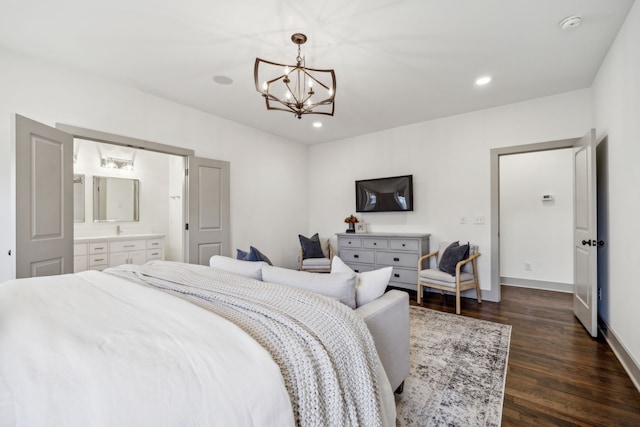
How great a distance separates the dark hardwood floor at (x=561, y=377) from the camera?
1673 mm

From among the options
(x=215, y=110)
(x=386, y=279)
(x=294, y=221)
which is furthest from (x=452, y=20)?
(x=294, y=221)

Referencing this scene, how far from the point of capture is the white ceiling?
2.06 metres

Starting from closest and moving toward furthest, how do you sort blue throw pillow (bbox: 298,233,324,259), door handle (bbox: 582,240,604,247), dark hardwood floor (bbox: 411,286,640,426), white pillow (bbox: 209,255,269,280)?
dark hardwood floor (bbox: 411,286,640,426) → white pillow (bbox: 209,255,269,280) → door handle (bbox: 582,240,604,247) → blue throw pillow (bbox: 298,233,324,259)

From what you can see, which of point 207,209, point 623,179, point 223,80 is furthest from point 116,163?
point 623,179

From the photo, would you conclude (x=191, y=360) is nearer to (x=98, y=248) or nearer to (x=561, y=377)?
(x=561, y=377)

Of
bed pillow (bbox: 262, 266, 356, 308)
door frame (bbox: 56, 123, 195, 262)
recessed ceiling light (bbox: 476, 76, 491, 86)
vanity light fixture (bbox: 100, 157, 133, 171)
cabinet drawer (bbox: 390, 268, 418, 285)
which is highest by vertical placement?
recessed ceiling light (bbox: 476, 76, 491, 86)

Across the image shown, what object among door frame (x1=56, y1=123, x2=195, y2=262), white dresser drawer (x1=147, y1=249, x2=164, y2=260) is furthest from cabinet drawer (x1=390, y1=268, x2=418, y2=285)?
white dresser drawer (x1=147, y1=249, x2=164, y2=260)

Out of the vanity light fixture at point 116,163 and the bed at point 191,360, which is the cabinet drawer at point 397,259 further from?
the vanity light fixture at point 116,163

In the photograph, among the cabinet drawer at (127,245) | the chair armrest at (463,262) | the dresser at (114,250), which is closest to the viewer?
the chair armrest at (463,262)

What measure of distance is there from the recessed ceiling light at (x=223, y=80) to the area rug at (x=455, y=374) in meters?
3.24

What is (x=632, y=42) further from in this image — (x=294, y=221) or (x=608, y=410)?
(x=294, y=221)

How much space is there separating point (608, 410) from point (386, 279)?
5.03ft

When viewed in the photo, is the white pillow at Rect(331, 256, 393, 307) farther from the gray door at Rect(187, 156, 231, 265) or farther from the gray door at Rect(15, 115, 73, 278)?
the gray door at Rect(187, 156, 231, 265)

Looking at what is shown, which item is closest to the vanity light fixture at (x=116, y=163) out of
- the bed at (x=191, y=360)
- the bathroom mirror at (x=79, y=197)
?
the bathroom mirror at (x=79, y=197)
